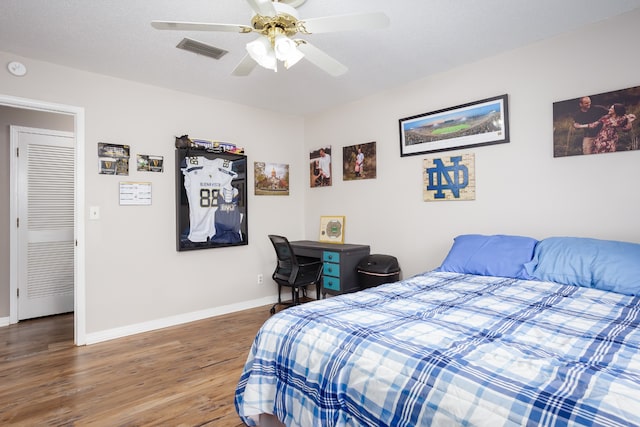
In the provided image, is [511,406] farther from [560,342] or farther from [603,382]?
[560,342]

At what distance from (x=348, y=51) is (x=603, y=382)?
2.67 meters

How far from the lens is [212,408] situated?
6.85ft

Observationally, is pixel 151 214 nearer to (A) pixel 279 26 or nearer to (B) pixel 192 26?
(B) pixel 192 26

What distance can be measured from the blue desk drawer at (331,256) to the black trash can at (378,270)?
0.26 m

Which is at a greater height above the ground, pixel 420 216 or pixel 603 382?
pixel 420 216

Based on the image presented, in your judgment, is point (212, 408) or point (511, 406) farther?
point (212, 408)

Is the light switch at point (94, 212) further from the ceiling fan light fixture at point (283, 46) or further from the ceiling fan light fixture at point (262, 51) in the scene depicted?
the ceiling fan light fixture at point (283, 46)

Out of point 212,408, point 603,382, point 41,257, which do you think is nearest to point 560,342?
point 603,382

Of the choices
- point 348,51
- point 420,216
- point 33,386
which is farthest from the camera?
point 420,216

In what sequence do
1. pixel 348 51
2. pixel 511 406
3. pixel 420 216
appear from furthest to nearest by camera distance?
pixel 420 216 < pixel 348 51 < pixel 511 406

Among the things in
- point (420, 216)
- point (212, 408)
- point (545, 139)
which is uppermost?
point (545, 139)

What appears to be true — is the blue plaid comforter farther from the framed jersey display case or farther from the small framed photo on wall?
the small framed photo on wall

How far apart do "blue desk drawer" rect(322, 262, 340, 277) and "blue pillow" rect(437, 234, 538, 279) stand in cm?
125

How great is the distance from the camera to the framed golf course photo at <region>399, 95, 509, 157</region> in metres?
2.96
